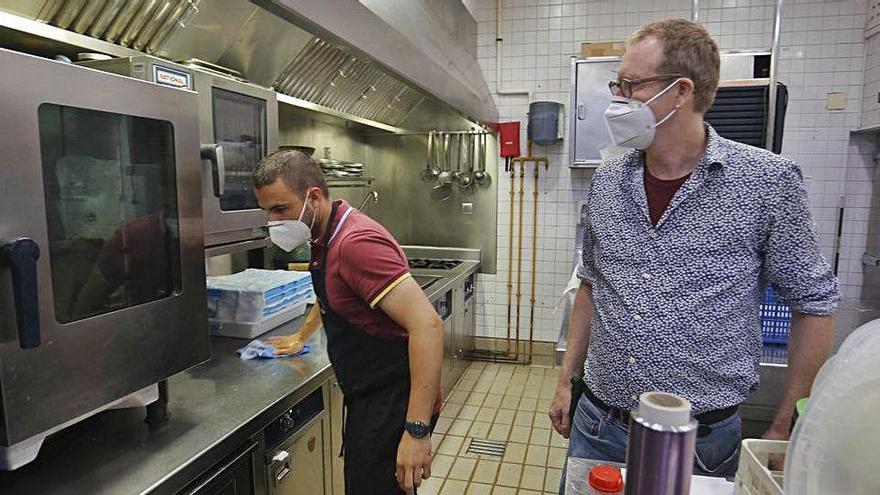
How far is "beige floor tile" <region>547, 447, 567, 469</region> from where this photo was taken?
2.91 m

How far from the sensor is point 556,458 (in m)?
2.97

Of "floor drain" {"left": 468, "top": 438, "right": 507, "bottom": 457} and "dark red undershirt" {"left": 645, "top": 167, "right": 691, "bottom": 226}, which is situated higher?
"dark red undershirt" {"left": 645, "top": 167, "right": 691, "bottom": 226}

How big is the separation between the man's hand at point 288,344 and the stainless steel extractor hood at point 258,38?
102 cm

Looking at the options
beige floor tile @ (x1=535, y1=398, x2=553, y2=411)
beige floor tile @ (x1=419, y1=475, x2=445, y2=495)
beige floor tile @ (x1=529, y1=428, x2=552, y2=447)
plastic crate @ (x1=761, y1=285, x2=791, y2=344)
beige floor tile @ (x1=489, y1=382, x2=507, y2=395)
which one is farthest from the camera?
beige floor tile @ (x1=489, y1=382, x2=507, y2=395)

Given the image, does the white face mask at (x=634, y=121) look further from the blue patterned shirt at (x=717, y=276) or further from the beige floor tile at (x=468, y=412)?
the beige floor tile at (x=468, y=412)

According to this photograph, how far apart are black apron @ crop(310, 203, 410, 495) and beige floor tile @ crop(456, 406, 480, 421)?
1.92 metres

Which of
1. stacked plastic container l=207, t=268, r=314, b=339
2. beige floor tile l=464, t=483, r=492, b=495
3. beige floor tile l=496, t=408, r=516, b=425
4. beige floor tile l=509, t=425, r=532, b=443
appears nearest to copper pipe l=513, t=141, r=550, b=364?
beige floor tile l=496, t=408, r=516, b=425

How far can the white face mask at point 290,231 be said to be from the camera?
61.6 inches

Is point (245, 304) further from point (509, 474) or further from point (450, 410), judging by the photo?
point (450, 410)

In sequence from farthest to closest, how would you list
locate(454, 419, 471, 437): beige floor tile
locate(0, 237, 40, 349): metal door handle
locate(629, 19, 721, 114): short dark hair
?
locate(454, 419, 471, 437): beige floor tile < locate(629, 19, 721, 114): short dark hair < locate(0, 237, 40, 349): metal door handle

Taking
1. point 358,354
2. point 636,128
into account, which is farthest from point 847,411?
point 358,354

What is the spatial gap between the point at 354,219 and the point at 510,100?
304 cm

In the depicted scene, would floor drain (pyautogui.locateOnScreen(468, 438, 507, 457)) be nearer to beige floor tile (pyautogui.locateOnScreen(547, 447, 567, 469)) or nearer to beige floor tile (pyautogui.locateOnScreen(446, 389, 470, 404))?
beige floor tile (pyautogui.locateOnScreen(547, 447, 567, 469))


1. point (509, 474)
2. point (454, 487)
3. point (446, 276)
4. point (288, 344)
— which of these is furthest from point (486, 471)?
point (288, 344)
